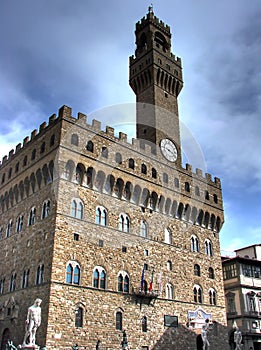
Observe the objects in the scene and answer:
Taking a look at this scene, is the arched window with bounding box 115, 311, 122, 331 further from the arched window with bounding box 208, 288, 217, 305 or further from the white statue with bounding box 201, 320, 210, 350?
the arched window with bounding box 208, 288, 217, 305

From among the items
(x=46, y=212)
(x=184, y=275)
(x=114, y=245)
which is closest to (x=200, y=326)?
(x=184, y=275)

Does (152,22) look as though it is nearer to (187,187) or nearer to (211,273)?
(187,187)

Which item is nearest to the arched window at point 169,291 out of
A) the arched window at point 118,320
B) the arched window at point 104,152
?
the arched window at point 118,320

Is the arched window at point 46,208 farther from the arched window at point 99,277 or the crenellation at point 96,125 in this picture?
the crenellation at point 96,125

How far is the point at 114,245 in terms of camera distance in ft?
111

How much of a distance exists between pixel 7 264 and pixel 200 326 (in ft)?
61.9

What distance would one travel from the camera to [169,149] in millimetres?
43031

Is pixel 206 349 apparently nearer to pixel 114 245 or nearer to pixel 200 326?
pixel 200 326

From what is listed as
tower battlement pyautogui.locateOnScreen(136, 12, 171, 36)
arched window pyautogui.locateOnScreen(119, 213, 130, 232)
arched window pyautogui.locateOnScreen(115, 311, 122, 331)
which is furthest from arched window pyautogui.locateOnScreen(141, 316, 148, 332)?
tower battlement pyautogui.locateOnScreen(136, 12, 171, 36)

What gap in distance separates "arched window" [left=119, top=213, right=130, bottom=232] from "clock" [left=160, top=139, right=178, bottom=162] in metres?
9.22

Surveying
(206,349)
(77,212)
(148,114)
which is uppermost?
(148,114)

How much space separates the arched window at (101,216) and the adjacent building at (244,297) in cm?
2160

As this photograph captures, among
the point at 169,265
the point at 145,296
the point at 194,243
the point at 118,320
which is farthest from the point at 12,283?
the point at 194,243

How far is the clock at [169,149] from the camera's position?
138 feet
